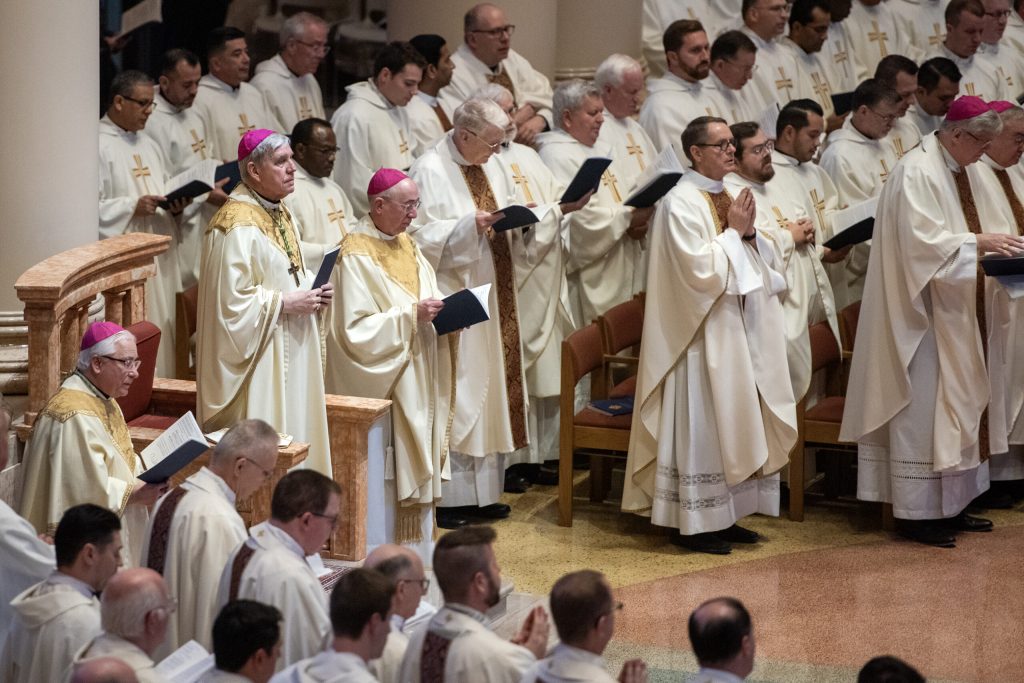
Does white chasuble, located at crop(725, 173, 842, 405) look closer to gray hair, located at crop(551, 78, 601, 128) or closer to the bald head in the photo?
gray hair, located at crop(551, 78, 601, 128)

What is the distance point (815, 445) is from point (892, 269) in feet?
3.34

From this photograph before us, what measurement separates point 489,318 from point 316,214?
1239 millimetres

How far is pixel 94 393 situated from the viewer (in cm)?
551

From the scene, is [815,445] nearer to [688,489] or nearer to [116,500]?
[688,489]

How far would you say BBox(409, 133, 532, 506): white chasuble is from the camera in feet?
24.6

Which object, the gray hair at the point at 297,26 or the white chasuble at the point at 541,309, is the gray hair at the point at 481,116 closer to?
the white chasuble at the point at 541,309

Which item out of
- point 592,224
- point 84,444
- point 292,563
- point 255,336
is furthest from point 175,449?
point 592,224

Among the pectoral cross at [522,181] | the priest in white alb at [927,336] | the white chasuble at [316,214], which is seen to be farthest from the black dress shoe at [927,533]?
the white chasuble at [316,214]

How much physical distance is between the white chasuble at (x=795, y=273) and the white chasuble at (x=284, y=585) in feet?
12.3

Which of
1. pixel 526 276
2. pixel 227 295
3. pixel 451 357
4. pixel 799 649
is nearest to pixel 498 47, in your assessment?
pixel 526 276

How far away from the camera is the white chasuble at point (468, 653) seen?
13.6 ft

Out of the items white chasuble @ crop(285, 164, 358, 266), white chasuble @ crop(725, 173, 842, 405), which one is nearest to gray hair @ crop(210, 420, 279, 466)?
white chasuble @ crop(285, 164, 358, 266)

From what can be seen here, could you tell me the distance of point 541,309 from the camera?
8344 millimetres

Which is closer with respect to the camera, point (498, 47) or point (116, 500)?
point (116, 500)
